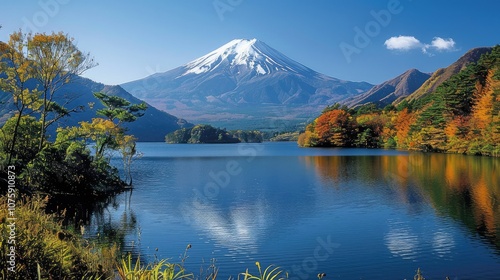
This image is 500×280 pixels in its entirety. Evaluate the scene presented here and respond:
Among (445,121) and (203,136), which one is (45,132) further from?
(203,136)

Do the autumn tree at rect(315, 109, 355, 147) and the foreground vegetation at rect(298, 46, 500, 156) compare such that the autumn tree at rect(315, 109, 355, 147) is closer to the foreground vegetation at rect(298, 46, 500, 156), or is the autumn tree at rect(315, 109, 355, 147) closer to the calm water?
the foreground vegetation at rect(298, 46, 500, 156)

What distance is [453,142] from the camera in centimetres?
5541

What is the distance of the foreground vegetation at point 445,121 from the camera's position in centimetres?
4969

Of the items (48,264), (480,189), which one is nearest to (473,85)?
(480,189)

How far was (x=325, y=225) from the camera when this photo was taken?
1575 centimetres

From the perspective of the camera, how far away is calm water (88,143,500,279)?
436 inches

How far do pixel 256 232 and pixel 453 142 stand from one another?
48539mm

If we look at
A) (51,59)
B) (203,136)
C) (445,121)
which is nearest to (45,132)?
(51,59)

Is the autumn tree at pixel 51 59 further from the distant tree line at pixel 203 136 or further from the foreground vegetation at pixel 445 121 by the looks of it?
the distant tree line at pixel 203 136

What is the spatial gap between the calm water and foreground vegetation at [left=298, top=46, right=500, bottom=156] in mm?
24805

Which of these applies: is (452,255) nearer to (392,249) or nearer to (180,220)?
(392,249)

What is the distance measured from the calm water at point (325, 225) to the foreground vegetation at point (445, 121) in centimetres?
2481

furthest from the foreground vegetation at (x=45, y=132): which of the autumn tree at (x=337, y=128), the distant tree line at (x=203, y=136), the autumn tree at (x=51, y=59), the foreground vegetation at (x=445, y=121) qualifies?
the distant tree line at (x=203, y=136)

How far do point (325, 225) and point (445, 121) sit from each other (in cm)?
4819
